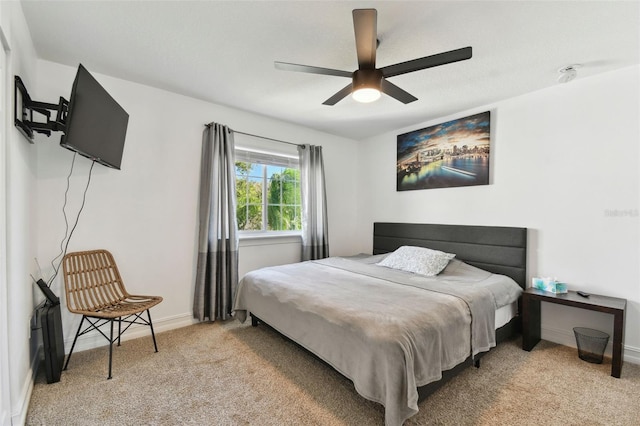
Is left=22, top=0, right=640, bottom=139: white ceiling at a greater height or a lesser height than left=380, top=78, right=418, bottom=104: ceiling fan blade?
greater

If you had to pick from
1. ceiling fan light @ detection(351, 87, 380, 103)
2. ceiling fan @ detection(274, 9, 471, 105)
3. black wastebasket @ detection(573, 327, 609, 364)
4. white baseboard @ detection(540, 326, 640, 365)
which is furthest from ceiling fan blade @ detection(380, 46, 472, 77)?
white baseboard @ detection(540, 326, 640, 365)

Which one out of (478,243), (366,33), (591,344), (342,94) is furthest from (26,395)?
(591,344)

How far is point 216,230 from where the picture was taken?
3.17 m

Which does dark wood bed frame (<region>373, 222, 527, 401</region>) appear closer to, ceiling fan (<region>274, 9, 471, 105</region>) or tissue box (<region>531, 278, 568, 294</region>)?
tissue box (<region>531, 278, 568, 294</region>)

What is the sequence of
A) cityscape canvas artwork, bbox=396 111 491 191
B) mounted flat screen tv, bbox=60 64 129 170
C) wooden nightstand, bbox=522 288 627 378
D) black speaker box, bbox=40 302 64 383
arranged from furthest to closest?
cityscape canvas artwork, bbox=396 111 491 191
wooden nightstand, bbox=522 288 627 378
black speaker box, bbox=40 302 64 383
mounted flat screen tv, bbox=60 64 129 170

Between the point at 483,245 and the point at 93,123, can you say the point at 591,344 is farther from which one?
the point at 93,123

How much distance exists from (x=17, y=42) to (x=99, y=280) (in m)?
1.85

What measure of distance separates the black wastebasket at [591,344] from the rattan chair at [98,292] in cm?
372

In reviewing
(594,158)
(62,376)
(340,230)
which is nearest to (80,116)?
(62,376)

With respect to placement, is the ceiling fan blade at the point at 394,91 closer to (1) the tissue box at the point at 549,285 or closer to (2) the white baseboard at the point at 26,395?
(1) the tissue box at the point at 549,285

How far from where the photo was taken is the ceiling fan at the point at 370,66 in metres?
1.57

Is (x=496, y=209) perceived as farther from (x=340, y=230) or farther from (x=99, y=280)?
(x=99, y=280)

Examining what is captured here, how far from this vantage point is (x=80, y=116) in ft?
6.18

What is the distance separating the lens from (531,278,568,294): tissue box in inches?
100
